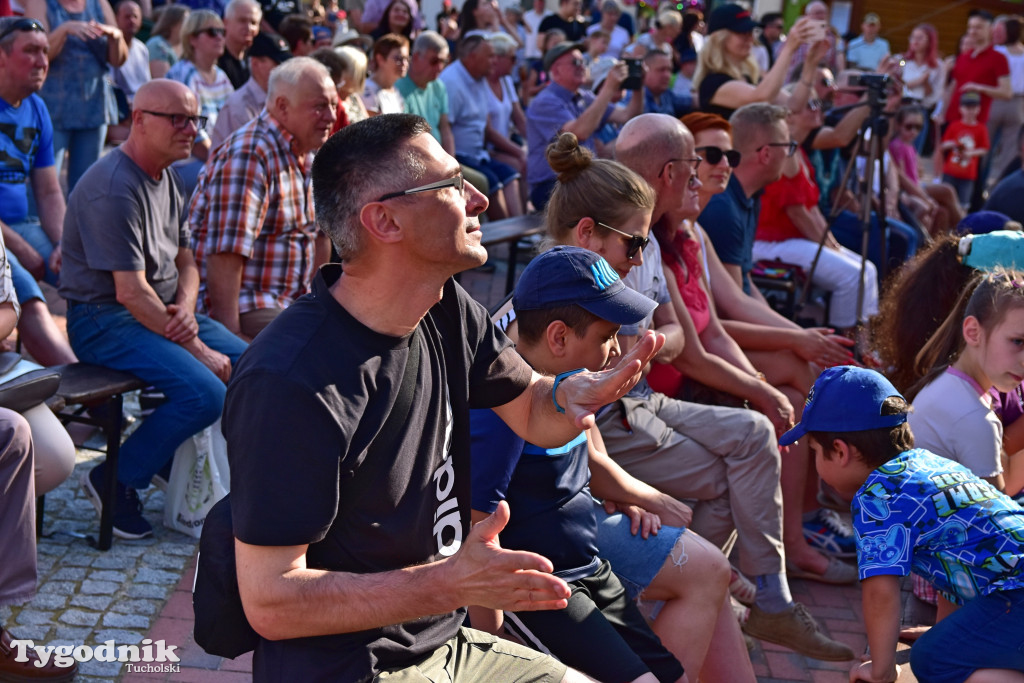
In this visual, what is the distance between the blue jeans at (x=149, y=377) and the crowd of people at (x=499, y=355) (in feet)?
0.04

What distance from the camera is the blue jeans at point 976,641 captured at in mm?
2496

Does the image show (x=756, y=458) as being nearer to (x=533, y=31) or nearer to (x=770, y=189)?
(x=770, y=189)

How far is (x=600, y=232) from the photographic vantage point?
318 centimetres

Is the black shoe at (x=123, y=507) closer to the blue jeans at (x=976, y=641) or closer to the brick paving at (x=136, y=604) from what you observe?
the brick paving at (x=136, y=604)

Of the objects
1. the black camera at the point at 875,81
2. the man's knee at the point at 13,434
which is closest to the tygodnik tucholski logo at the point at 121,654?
the man's knee at the point at 13,434

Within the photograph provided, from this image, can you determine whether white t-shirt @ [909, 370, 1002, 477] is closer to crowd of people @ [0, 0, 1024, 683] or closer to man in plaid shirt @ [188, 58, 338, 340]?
crowd of people @ [0, 0, 1024, 683]

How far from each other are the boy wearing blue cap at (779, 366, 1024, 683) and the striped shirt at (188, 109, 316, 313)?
2849mm

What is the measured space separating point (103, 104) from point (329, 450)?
5403 mm

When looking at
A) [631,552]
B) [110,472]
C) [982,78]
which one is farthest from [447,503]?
[982,78]

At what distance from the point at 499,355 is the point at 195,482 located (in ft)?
7.21

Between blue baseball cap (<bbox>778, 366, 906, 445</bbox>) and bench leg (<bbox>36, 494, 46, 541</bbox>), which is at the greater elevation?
blue baseball cap (<bbox>778, 366, 906, 445</bbox>)

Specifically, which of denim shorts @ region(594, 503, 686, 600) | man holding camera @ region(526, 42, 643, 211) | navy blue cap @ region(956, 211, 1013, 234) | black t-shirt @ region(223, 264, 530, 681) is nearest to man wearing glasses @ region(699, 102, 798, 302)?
navy blue cap @ region(956, 211, 1013, 234)

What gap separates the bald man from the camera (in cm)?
395

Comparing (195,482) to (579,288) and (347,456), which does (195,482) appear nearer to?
(579,288)
